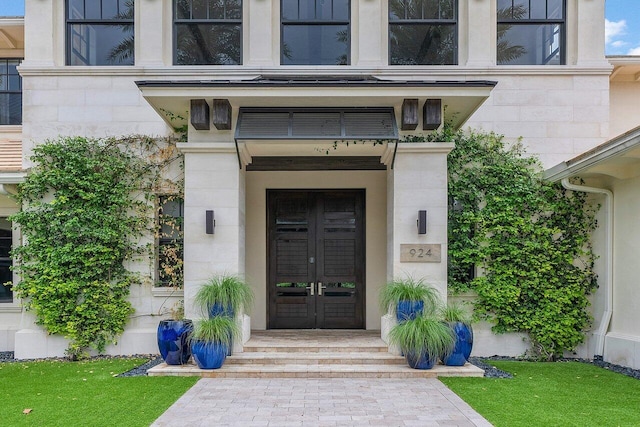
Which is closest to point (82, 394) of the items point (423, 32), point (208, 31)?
point (208, 31)

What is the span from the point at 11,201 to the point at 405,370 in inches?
300

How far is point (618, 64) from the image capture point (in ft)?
30.0

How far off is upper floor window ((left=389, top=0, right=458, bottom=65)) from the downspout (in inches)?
127

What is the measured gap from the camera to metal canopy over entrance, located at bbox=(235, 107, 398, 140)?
709 centimetres

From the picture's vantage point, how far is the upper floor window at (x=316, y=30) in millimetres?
8953

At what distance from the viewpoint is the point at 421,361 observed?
22.0 ft

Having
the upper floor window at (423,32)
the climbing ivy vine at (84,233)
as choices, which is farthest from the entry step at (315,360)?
the upper floor window at (423,32)

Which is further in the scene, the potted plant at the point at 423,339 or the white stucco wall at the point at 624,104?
the white stucco wall at the point at 624,104

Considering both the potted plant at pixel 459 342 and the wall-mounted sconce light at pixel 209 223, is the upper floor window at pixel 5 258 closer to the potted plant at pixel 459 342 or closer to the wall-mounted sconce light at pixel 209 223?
the wall-mounted sconce light at pixel 209 223

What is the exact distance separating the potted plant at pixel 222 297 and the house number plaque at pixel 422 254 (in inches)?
101

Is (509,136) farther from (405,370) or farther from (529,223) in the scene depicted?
(405,370)

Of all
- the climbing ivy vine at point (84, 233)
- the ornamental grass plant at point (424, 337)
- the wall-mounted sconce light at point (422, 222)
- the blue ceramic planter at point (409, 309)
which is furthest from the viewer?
the climbing ivy vine at point (84, 233)

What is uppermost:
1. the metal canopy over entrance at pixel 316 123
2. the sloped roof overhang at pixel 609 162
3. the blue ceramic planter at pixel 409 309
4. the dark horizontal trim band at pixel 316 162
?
the metal canopy over entrance at pixel 316 123

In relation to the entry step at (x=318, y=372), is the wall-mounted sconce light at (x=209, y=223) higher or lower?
higher
